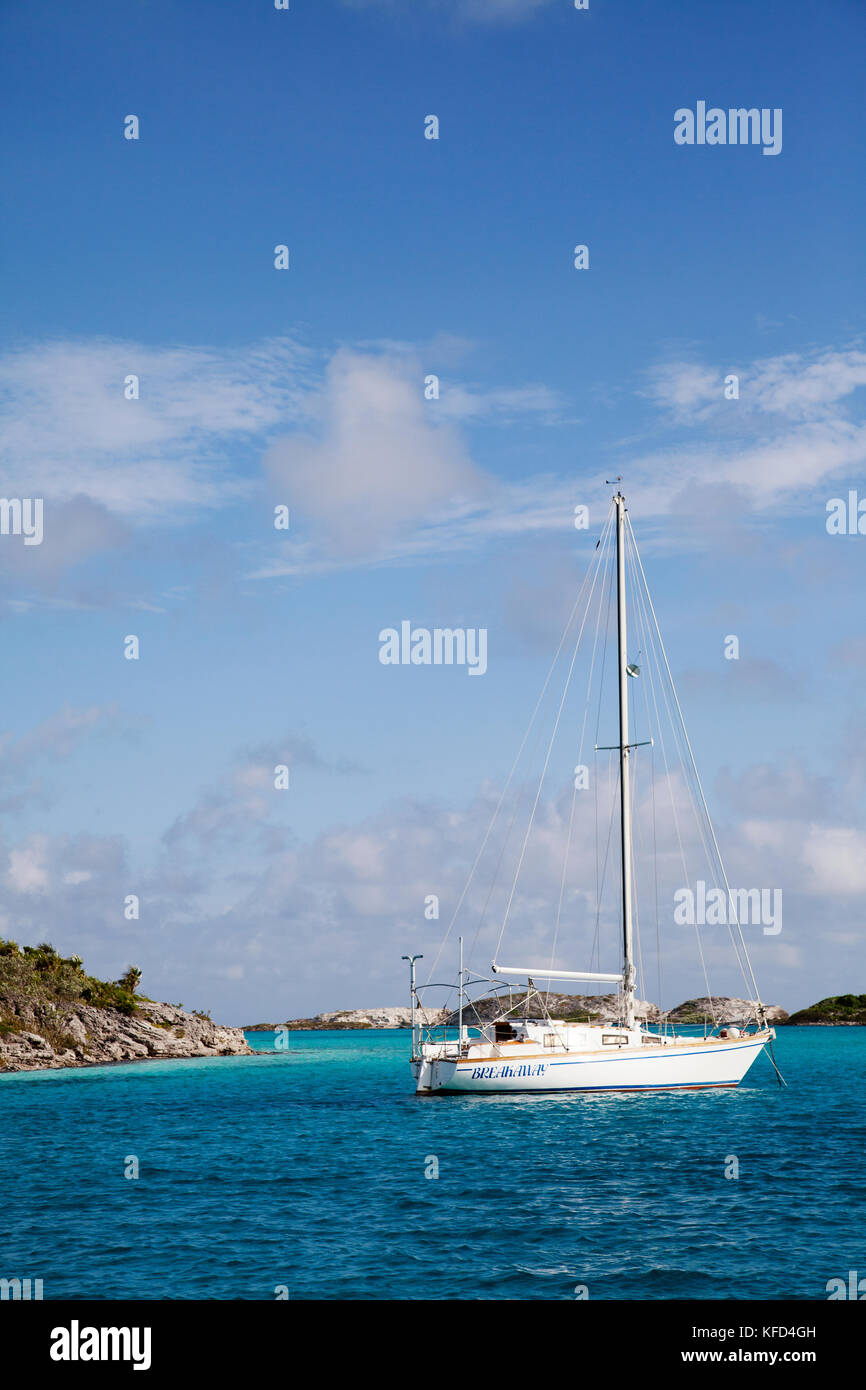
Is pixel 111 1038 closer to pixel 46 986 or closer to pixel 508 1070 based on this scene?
pixel 46 986

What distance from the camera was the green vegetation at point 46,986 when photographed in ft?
311

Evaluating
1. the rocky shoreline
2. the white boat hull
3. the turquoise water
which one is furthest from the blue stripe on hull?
the rocky shoreline

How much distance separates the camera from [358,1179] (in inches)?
1405

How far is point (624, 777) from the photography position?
61500mm

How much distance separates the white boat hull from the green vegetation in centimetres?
4978

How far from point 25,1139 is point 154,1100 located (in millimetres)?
18801

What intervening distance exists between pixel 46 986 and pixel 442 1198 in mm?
78418

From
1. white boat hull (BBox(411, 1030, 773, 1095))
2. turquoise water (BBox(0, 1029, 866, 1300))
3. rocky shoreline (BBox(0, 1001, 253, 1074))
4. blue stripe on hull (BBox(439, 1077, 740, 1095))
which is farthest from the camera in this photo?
rocky shoreline (BBox(0, 1001, 253, 1074))

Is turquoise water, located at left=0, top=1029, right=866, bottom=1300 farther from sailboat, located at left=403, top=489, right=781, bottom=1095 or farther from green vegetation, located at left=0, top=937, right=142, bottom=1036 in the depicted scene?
green vegetation, located at left=0, top=937, right=142, bottom=1036

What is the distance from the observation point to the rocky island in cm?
9181

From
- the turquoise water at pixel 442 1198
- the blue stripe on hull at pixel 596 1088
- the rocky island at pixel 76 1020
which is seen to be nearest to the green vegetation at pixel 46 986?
the rocky island at pixel 76 1020

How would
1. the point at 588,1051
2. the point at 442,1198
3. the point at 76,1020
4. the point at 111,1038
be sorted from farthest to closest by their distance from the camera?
the point at 111,1038 < the point at 76,1020 < the point at 588,1051 < the point at 442,1198

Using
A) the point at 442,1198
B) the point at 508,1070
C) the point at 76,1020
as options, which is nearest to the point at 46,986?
the point at 76,1020
